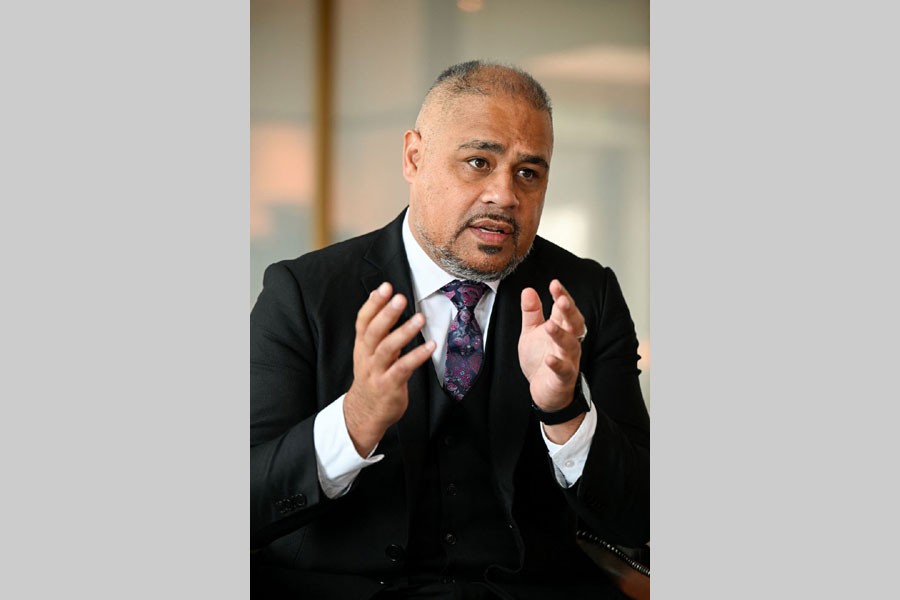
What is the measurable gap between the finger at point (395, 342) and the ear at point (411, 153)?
56 centimetres

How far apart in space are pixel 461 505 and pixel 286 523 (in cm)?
49

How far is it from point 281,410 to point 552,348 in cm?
78

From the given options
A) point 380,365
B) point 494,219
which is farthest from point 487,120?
point 380,365

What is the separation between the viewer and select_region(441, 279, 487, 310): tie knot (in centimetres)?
353

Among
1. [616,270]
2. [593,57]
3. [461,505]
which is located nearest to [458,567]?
[461,505]

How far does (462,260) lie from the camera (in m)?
3.50

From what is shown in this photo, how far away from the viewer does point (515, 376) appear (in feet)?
11.5

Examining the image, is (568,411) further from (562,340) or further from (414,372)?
(414,372)

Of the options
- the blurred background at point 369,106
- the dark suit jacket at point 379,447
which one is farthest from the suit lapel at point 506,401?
the blurred background at point 369,106

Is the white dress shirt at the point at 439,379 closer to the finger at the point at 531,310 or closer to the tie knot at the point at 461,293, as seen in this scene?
the tie knot at the point at 461,293

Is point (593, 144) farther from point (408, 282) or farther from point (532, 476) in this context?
point (532, 476)

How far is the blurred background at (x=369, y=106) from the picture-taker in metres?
3.55

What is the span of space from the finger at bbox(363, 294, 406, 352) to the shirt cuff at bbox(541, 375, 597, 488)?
579 mm

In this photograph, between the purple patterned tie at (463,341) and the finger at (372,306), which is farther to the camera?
the purple patterned tie at (463,341)
